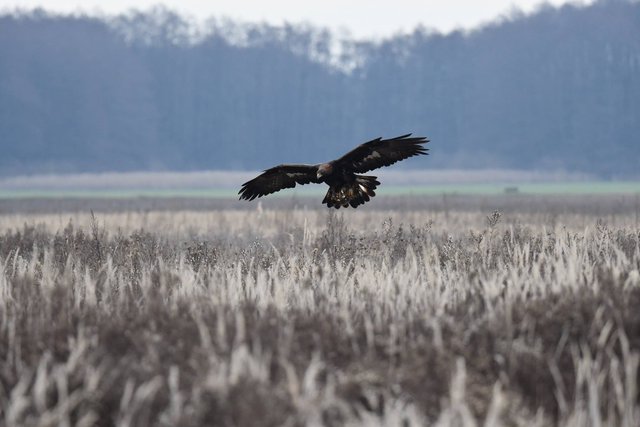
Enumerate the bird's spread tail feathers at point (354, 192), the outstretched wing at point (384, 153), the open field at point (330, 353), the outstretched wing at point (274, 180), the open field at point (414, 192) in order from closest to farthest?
1. the open field at point (330, 353)
2. the outstretched wing at point (384, 153)
3. the bird's spread tail feathers at point (354, 192)
4. the outstretched wing at point (274, 180)
5. the open field at point (414, 192)

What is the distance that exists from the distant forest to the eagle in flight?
292ft

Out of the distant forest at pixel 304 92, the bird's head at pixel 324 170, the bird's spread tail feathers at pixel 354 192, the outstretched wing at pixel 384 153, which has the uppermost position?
the distant forest at pixel 304 92

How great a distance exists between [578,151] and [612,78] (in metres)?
9.50

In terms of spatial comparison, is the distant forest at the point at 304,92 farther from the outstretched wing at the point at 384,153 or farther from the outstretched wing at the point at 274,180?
the outstretched wing at the point at 384,153

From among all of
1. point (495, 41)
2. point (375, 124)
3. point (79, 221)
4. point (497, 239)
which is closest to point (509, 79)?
point (495, 41)

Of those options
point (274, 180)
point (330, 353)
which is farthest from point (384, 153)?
point (330, 353)

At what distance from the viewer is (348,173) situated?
11273 millimetres

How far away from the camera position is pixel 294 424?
169 inches

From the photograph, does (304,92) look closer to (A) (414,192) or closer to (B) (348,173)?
(A) (414,192)

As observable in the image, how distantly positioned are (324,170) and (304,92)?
105 m

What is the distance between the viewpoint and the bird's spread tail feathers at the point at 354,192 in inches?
450

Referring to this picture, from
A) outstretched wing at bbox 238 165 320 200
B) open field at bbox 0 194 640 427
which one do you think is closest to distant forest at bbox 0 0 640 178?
outstretched wing at bbox 238 165 320 200

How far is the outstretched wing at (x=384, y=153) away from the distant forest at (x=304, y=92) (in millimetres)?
90173

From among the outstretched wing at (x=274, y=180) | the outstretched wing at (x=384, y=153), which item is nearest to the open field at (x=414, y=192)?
the outstretched wing at (x=274, y=180)
